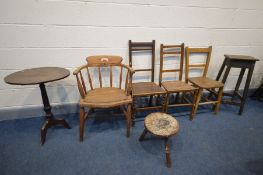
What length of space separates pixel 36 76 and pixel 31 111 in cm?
83

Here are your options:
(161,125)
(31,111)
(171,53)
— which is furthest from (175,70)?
(31,111)

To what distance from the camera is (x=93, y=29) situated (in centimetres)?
196

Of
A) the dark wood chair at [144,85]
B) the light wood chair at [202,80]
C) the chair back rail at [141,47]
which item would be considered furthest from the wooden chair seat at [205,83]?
the chair back rail at [141,47]

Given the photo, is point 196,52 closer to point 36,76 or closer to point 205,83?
point 205,83

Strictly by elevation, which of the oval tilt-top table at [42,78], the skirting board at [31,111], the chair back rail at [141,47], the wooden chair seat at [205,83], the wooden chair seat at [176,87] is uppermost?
the chair back rail at [141,47]

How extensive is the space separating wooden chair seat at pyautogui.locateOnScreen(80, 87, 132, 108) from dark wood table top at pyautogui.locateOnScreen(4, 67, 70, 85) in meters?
0.33

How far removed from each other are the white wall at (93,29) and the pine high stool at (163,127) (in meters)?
0.95

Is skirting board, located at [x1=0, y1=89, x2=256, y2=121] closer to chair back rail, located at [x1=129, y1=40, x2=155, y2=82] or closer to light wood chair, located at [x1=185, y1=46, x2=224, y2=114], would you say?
chair back rail, located at [x1=129, y1=40, x2=155, y2=82]

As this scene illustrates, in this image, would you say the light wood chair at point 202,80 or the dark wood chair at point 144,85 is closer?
the dark wood chair at point 144,85

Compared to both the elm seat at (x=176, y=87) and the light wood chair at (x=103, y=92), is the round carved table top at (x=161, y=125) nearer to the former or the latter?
the light wood chair at (x=103, y=92)

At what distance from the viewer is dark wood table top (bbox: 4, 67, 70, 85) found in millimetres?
1462

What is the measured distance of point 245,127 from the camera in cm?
211

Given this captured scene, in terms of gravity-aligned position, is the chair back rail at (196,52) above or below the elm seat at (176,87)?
above

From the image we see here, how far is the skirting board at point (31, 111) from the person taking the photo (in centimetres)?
212
